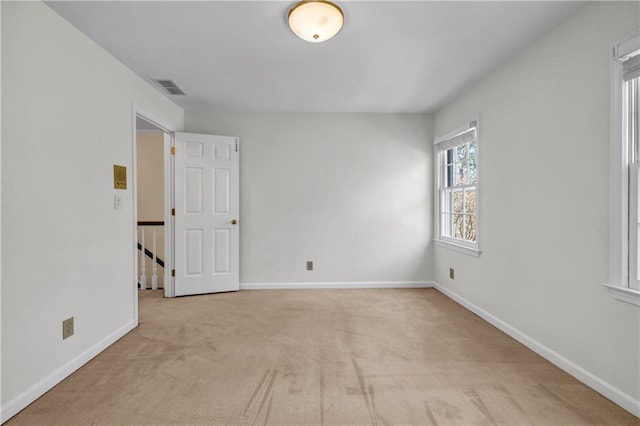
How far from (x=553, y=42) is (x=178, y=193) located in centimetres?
392

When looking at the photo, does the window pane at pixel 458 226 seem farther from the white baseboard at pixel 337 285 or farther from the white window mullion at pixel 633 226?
the white window mullion at pixel 633 226

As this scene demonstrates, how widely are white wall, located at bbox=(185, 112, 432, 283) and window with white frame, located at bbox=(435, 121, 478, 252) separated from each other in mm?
220

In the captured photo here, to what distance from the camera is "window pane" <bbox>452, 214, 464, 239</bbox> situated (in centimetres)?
377

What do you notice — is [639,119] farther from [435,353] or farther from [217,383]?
[217,383]

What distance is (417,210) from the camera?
4273mm

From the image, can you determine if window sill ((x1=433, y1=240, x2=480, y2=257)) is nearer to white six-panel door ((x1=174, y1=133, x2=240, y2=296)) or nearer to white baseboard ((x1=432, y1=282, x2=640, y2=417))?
white baseboard ((x1=432, y1=282, x2=640, y2=417))

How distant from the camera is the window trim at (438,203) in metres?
3.17

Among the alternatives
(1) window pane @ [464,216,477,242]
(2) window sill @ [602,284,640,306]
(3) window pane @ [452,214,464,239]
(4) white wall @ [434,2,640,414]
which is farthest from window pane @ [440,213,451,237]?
(2) window sill @ [602,284,640,306]

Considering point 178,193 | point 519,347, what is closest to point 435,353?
point 519,347

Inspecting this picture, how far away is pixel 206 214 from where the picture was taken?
3904 mm

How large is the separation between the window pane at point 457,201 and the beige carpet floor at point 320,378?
53.2 inches

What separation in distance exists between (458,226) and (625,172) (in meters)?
2.15

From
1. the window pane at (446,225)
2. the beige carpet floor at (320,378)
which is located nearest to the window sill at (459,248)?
the window pane at (446,225)

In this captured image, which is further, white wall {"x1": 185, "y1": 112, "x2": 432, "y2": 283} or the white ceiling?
white wall {"x1": 185, "y1": 112, "x2": 432, "y2": 283}
